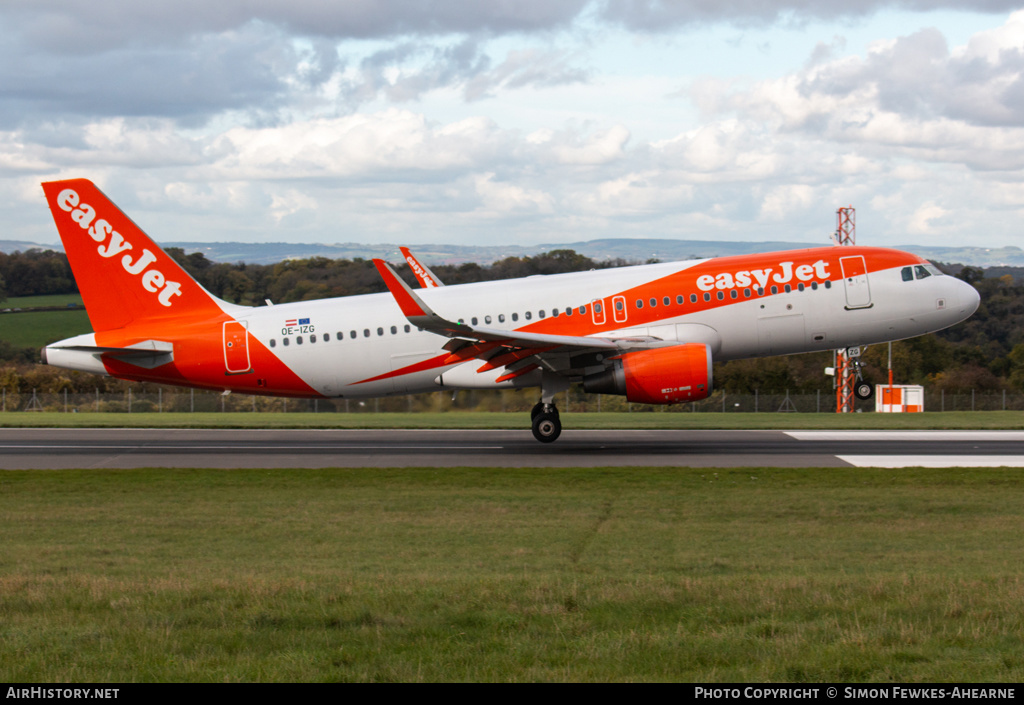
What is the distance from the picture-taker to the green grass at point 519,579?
7.25 metres

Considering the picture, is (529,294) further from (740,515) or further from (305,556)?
(305,556)

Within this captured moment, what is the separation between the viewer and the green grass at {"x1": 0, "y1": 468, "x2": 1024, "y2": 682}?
725 centimetres

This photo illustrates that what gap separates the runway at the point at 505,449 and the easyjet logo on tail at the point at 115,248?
4833 millimetres

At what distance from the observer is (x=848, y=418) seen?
3875cm

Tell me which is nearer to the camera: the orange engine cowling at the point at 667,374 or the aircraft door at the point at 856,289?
the orange engine cowling at the point at 667,374

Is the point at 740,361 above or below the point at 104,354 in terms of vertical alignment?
above

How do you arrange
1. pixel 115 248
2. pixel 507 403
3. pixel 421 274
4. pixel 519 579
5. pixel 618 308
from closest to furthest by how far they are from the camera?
pixel 519 579 < pixel 618 308 < pixel 115 248 < pixel 421 274 < pixel 507 403

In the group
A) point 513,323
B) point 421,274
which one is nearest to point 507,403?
point 421,274

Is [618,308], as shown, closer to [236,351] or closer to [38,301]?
[236,351]

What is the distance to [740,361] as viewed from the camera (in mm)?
Answer: 62094

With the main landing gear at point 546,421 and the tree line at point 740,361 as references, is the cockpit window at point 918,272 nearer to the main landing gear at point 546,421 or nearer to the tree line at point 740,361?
the main landing gear at point 546,421

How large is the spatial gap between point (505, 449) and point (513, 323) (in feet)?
12.1

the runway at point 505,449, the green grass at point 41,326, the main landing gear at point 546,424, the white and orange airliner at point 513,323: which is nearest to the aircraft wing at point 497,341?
the white and orange airliner at point 513,323

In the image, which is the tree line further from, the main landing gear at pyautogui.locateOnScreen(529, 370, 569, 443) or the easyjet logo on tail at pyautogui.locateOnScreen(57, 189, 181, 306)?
the easyjet logo on tail at pyautogui.locateOnScreen(57, 189, 181, 306)
